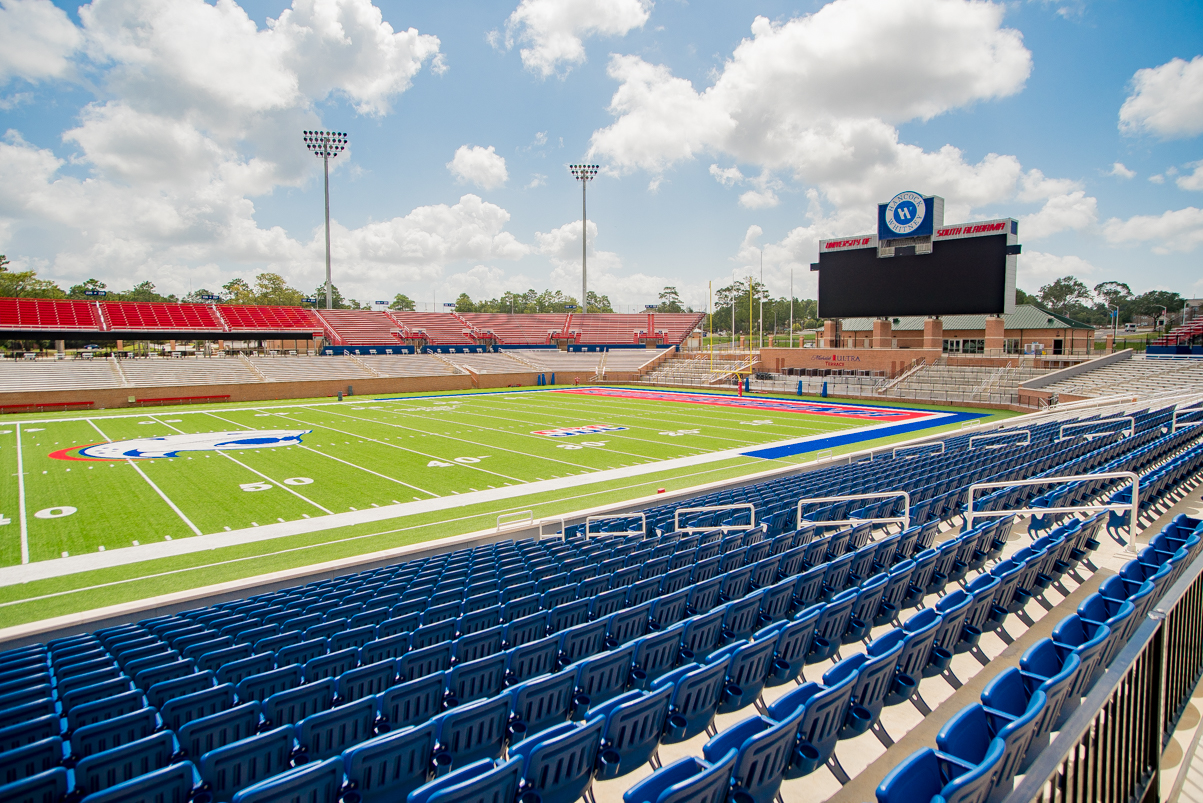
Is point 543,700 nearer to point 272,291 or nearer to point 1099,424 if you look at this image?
point 1099,424

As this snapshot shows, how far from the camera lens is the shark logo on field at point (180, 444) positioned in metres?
24.2

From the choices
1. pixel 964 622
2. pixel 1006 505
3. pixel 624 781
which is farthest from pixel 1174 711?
pixel 1006 505

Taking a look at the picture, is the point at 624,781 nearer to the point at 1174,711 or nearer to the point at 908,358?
the point at 1174,711

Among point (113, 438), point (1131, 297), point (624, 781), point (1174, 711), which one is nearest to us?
point (1174, 711)

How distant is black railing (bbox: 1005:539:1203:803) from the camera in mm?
2387

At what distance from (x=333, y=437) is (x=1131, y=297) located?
157 m

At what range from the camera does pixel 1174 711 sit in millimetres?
3977

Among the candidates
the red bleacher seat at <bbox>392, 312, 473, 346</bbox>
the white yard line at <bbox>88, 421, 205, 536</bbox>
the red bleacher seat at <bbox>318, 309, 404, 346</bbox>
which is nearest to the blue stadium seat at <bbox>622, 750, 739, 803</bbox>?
the white yard line at <bbox>88, 421, 205, 536</bbox>

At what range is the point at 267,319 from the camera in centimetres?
6069

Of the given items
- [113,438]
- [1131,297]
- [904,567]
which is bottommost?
[113,438]

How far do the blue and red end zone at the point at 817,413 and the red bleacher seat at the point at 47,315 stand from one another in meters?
37.8

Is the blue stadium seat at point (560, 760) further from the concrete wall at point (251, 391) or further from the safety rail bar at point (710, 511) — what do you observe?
the concrete wall at point (251, 391)

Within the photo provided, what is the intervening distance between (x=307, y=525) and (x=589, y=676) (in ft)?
40.8

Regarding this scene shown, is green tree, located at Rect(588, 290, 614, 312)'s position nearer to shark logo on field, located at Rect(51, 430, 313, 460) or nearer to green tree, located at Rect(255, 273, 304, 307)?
green tree, located at Rect(255, 273, 304, 307)
